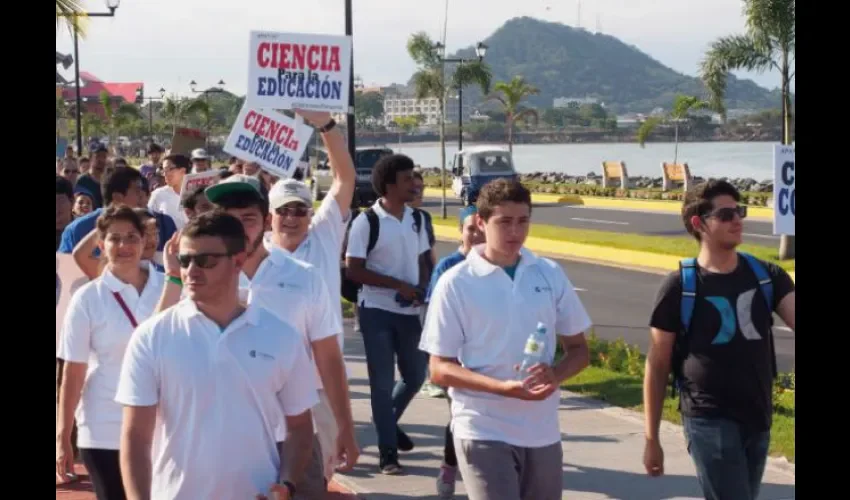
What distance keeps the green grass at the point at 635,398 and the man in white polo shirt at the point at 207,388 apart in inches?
203

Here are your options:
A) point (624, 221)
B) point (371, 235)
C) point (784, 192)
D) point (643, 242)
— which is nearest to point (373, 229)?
point (371, 235)

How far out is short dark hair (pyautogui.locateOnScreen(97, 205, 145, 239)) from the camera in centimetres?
609

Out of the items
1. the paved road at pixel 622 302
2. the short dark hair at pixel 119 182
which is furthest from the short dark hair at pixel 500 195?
the paved road at pixel 622 302

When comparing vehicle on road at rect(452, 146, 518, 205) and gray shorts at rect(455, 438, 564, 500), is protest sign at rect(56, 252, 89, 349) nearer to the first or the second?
gray shorts at rect(455, 438, 564, 500)

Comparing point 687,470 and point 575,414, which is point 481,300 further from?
point 575,414

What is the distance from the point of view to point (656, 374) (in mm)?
5770

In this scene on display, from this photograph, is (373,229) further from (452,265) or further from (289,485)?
(289,485)

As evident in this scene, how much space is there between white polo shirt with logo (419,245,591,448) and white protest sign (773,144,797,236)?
2.00 metres

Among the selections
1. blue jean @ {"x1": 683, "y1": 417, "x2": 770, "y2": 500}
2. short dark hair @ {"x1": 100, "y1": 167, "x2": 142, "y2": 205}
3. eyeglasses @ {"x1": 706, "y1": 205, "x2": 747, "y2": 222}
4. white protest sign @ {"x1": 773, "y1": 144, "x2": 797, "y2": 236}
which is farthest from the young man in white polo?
short dark hair @ {"x1": 100, "y1": 167, "x2": 142, "y2": 205}

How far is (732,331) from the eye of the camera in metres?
5.58

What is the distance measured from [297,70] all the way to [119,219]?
3559 mm

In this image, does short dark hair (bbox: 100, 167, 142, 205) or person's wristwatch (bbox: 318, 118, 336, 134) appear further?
short dark hair (bbox: 100, 167, 142, 205)
